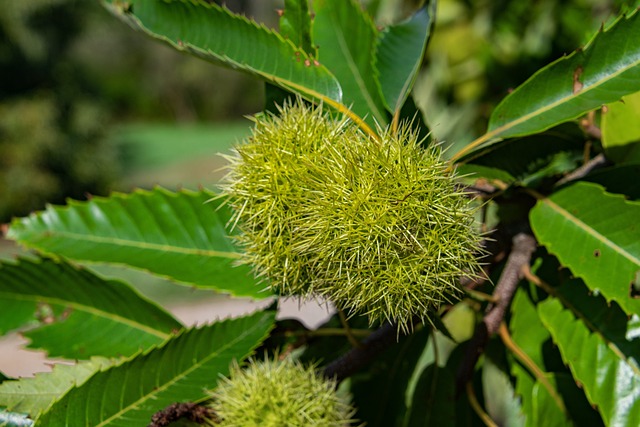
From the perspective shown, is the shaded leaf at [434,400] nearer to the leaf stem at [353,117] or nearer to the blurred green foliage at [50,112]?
the leaf stem at [353,117]

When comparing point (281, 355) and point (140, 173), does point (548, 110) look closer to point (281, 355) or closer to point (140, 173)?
point (281, 355)

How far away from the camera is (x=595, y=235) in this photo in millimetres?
864

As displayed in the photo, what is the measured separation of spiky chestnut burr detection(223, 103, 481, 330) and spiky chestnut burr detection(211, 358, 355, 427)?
177mm

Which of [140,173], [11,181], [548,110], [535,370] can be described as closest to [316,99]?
[548,110]

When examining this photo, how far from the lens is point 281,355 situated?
105 cm

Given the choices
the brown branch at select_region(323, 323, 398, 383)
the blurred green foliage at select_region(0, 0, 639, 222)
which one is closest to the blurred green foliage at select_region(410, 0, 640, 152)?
the blurred green foliage at select_region(0, 0, 639, 222)

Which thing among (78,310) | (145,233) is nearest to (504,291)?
(145,233)

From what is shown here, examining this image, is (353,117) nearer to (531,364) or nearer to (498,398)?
(531,364)

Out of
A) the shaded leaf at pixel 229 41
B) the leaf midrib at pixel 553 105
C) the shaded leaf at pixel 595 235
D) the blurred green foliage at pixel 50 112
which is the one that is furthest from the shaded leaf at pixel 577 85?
the blurred green foliage at pixel 50 112

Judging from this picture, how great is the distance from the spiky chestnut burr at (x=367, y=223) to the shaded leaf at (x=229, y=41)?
0.13 m

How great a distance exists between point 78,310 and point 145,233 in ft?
0.59

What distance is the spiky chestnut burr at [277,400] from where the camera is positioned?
85cm

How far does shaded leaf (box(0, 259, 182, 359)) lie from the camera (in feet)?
3.65

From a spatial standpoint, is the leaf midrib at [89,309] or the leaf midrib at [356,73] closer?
the leaf midrib at [356,73]
